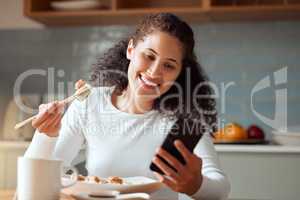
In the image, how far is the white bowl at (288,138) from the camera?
9.10 ft

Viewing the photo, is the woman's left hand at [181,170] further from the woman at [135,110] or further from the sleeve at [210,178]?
the woman at [135,110]

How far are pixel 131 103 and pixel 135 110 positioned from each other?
0.03m

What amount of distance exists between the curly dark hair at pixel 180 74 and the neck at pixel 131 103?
3cm

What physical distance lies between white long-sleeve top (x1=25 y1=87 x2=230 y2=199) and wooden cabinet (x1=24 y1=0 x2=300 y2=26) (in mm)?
1297

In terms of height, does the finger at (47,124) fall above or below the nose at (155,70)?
below

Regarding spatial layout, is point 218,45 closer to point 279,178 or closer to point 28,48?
point 279,178

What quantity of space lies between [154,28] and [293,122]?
1.66m

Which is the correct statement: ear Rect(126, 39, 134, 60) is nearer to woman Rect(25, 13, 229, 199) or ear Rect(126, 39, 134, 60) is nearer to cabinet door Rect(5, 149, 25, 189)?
woman Rect(25, 13, 229, 199)

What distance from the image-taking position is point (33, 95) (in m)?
3.30

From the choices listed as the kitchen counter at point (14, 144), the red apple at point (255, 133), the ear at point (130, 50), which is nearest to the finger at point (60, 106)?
the ear at point (130, 50)

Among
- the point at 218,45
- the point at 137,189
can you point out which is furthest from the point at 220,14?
the point at 137,189

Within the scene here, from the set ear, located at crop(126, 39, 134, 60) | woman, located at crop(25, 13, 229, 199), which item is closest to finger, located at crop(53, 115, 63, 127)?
woman, located at crop(25, 13, 229, 199)

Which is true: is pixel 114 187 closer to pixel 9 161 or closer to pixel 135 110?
pixel 135 110

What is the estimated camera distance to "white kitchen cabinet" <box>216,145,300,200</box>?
2678mm
